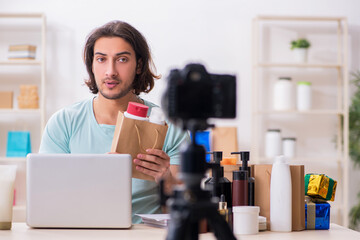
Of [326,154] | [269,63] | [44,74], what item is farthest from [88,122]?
[326,154]

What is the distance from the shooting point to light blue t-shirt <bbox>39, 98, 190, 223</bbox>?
1908mm

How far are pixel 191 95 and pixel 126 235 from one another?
2.39ft

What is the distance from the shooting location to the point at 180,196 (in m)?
0.73

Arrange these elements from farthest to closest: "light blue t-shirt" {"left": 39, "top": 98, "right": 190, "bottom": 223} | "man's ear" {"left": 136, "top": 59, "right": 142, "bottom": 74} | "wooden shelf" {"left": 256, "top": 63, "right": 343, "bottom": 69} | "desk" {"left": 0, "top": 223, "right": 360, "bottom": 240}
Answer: "wooden shelf" {"left": 256, "top": 63, "right": 343, "bottom": 69}
"man's ear" {"left": 136, "top": 59, "right": 142, "bottom": 74}
"light blue t-shirt" {"left": 39, "top": 98, "right": 190, "bottom": 223}
"desk" {"left": 0, "top": 223, "right": 360, "bottom": 240}

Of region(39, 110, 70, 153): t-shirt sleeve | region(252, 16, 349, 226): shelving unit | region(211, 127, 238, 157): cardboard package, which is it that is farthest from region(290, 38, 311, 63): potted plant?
region(39, 110, 70, 153): t-shirt sleeve

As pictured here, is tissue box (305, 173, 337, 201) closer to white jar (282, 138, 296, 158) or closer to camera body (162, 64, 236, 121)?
camera body (162, 64, 236, 121)

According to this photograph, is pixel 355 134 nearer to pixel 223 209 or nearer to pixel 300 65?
pixel 300 65

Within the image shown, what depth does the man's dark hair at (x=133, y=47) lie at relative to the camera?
2.00 meters

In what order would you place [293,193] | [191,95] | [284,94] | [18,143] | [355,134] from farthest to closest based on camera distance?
[355,134] < [284,94] < [18,143] < [293,193] < [191,95]

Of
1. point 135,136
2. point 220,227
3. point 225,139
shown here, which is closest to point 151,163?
point 135,136

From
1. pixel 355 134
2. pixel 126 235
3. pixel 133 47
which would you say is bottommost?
pixel 126 235

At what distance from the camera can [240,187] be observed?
1.48 m

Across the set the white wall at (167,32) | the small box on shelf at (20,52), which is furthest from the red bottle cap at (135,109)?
the small box on shelf at (20,52)

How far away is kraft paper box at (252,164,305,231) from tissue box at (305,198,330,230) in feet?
0.12
